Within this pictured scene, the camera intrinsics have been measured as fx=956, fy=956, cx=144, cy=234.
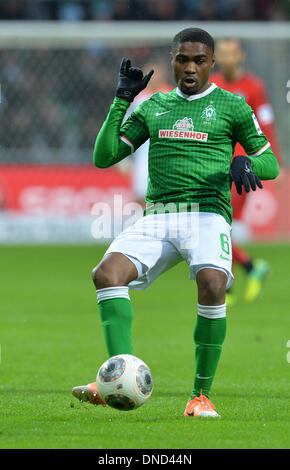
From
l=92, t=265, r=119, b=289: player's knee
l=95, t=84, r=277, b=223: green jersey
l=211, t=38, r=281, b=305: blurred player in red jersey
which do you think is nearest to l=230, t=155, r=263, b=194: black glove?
l=95, t=84, r=277, b=223: green jersey

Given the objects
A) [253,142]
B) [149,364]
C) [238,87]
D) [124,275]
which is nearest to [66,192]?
[238,87]

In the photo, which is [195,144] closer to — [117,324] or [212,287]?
[212,287]

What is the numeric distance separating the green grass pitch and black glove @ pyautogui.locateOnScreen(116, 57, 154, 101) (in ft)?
5.09

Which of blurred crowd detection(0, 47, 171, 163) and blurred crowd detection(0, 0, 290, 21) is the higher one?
blurred crowd detection(0, 0, 290, 21)

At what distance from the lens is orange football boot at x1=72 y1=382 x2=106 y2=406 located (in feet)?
15.0

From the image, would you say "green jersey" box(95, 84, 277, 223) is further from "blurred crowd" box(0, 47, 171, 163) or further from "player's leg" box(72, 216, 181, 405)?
"blurred crowd" box(0, 47, 171, 163)

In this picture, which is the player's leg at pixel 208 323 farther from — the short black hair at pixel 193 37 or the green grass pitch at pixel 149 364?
the short black hair at pixel 193 37

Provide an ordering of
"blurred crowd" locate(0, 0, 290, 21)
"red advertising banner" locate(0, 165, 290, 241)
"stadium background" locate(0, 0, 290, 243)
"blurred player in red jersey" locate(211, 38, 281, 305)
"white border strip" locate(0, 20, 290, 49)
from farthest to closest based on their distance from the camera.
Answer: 1. "blurred crowd" locate(0, 0, 290, 21)
2. "red advertising banner" locate(0, 165, 290, 241)
3. "stadium background" locate(0, 0, 290, 243)
4. "white border strip" locate(0, 20, 290, 49)
5. "blurred player in red jersey" locate(211, 38, 281, 305)

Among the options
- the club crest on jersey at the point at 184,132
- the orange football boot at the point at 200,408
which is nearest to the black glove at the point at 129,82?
the club crest on jersey at the point at 184,132

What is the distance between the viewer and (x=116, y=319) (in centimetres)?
444

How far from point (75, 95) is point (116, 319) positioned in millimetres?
13357

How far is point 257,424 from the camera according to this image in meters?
4.21

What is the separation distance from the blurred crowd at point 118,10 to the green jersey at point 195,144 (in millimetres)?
13951

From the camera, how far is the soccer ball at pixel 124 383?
4148mm
